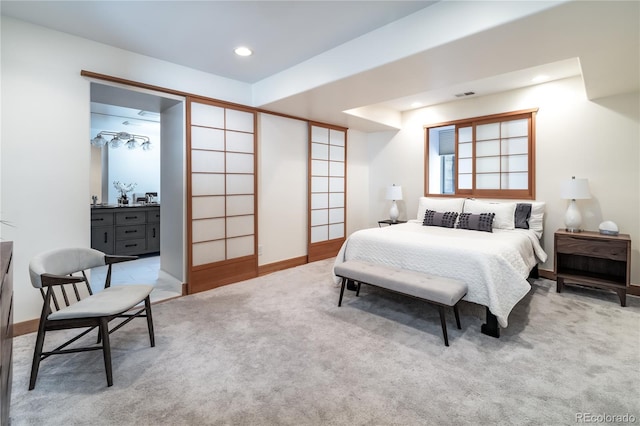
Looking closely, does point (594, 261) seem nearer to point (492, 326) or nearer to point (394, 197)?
point (492, 326)

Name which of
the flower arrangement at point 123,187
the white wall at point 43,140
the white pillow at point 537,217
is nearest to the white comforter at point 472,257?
the white pillow at point 537,217

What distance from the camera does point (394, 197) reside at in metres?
5.03

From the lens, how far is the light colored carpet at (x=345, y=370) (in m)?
1.59

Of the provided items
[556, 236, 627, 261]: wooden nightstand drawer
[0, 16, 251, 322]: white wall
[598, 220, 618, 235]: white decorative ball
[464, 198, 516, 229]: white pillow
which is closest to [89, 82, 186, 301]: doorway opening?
[0, 16, 251, 322]: white wall

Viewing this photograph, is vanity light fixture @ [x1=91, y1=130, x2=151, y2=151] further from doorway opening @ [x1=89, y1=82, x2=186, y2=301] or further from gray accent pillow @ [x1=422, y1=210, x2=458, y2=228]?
gray accent pillow @ [x1=422, y1=210, x2=458, y2=228]

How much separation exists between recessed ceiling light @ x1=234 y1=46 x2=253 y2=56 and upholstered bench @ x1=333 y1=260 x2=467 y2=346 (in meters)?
2.26

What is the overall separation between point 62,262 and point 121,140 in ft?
14.8

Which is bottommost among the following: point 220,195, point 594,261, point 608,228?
point 594,261

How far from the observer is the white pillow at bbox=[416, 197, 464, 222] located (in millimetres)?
4336

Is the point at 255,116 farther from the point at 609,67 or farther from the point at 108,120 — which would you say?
the point at 609,67

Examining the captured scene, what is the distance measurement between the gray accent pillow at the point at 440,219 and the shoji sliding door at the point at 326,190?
1.54m

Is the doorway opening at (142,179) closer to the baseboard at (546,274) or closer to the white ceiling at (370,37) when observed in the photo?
the white ceiling at (370,37)

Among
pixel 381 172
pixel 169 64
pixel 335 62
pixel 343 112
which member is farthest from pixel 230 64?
pixel 381 172

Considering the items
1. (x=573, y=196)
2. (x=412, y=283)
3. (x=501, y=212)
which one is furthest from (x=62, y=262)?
(x=573, y=196)
